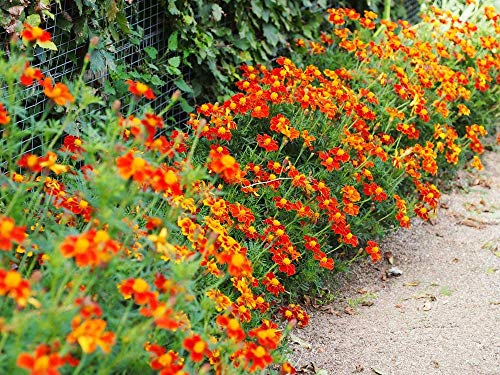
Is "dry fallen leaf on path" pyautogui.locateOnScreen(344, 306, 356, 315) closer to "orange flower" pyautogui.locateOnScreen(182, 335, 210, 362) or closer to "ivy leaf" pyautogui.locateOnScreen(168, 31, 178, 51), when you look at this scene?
"ivy leaf" pyautogui.locateOnScreen(168, 31, 178, 51)

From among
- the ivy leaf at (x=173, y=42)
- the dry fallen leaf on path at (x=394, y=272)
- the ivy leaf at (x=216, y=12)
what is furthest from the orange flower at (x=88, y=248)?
the ivy leaf at (x=216, y=12)

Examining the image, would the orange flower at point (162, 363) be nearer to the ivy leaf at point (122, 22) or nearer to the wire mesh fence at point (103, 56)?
the wire mesh fence at point (103, 56)

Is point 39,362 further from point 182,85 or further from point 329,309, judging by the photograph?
point 182,85

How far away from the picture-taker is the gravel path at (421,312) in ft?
11.2

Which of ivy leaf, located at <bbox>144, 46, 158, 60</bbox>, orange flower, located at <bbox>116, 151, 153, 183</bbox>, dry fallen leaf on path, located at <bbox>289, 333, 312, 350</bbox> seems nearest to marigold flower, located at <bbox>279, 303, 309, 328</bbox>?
dry fallen leaf on path, located at <bbox>289, 333, 312, 350</bbox>

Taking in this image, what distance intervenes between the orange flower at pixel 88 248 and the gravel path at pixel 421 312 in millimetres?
1633

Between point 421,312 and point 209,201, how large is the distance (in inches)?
49.8

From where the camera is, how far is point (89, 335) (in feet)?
5.97

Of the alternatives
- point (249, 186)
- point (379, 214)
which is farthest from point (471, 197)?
point (249, 186)

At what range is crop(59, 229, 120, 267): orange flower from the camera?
182 cm

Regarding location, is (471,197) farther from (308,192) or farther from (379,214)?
(308,192)

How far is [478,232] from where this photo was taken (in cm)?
466

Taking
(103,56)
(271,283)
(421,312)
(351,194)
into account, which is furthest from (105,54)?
(421,312)

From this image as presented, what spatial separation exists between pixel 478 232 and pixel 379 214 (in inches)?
31.0
